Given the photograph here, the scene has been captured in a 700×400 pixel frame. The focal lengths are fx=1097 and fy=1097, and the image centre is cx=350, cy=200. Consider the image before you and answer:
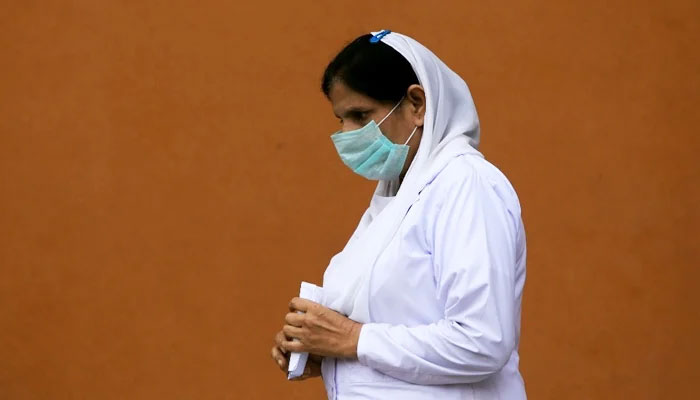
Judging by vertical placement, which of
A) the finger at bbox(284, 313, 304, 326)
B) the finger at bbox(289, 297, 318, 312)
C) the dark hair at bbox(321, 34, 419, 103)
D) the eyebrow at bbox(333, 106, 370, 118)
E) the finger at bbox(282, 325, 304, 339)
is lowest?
the finger at bbox(282, 325, 304, 339)

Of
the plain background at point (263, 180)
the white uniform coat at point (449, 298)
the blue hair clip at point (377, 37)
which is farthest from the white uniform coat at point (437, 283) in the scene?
the plain background at point (263, 180)

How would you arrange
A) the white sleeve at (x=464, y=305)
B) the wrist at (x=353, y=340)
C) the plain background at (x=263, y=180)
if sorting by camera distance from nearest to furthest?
the white sleeve at (x=464, y=305) → the wrist at (x=353, y=340) → the plain background at (x=263, y=180)

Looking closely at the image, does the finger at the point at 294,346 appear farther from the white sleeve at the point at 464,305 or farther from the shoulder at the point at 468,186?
the shoulder at the point at 468,186

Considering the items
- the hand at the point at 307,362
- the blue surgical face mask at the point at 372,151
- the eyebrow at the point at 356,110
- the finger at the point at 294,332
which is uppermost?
the eyebrow at the point at 356,110

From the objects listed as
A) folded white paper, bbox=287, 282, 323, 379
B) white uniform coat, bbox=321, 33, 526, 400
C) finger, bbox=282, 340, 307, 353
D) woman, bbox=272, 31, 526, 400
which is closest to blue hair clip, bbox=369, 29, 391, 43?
woman, bbox=272, 31, 526, 400

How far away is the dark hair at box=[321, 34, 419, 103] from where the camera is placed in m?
2.19

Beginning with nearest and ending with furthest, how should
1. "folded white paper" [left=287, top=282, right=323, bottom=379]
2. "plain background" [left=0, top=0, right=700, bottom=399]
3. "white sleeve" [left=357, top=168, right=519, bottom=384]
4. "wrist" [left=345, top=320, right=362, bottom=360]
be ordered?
1. "white sleeve" [left=357, top=168, right=519, bottom=384]
2. "wrist" [left=345, top=320, right=362, bottom=360]
3. "folded white paper" [left=287, top=282, right=323, bottom=379]
4. "plain background" [left=0, top=0, right=700, bottom=399]

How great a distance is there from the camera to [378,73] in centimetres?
219

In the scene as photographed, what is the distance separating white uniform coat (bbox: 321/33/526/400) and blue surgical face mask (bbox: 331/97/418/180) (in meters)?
0.07

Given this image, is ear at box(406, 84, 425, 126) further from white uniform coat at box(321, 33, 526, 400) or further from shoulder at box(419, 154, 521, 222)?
shoulder at box(419, 154, 521, 222)

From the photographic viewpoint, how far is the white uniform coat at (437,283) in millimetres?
1919

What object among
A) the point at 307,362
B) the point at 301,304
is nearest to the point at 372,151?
the point at 301,304

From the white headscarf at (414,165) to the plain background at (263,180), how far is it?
6.03 ft

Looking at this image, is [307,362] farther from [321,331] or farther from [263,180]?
[263,180]
